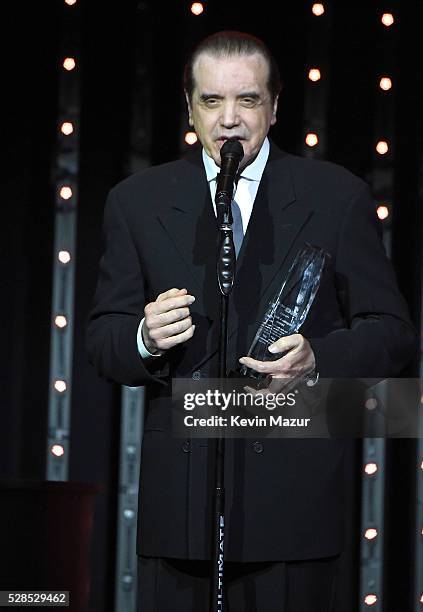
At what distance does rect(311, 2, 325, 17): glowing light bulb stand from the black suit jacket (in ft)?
4.68

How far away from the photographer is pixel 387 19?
11.9 ft

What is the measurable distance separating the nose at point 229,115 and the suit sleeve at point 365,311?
10.9 inches

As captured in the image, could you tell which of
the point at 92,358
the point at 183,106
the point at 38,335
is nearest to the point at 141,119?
the point at 183,106

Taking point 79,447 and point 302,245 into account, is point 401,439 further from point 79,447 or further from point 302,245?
point 302,245

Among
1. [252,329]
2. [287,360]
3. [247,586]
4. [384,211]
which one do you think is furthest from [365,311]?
[384,211]

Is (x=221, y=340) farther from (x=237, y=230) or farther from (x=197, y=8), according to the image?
(x=197, y=8)

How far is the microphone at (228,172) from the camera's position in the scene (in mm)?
1861

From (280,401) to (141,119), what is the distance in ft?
5.92

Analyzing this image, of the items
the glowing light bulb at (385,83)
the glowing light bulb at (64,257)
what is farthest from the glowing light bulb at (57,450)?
the glowing light bulb at (385,83)

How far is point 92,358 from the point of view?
2264 mm

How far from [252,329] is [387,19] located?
1765 millimetres

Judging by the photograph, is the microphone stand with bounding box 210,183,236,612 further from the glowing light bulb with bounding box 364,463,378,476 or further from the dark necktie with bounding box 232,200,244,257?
the glowing light bulb with bounding box 364,463,378,476

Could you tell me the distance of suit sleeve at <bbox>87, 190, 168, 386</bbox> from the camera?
2148 millimetres

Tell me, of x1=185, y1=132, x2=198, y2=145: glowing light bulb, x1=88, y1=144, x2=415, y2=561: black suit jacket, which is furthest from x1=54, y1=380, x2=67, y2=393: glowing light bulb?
x1=88, y1=144, x2=415, y2=561: black suit jacket
